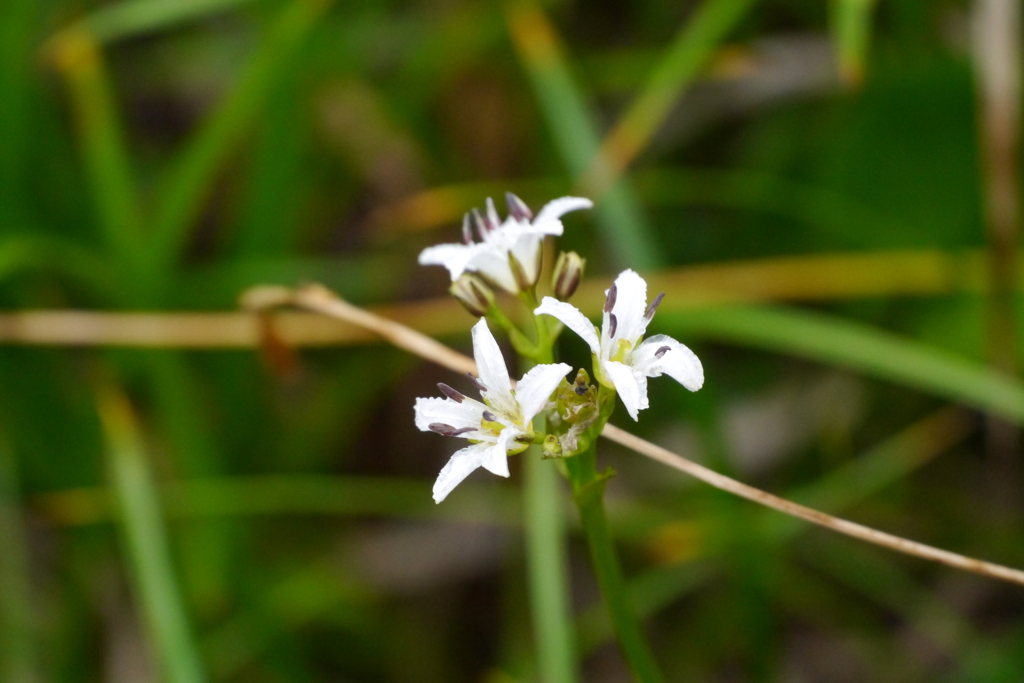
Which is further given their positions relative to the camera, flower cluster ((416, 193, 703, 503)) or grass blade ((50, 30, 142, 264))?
grass blade ((50, 30, 142, 264))

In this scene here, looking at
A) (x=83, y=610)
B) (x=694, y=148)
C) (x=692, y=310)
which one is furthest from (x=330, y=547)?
(x=694, y=148)

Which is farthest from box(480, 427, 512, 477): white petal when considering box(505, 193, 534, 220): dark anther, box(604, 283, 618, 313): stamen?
box(505, 193, 534, 220): dark anther

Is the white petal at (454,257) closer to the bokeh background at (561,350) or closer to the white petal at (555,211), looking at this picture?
the white petal at (555,211)

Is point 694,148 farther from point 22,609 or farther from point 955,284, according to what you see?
point 22,609

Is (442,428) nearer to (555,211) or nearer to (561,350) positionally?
(555,211)

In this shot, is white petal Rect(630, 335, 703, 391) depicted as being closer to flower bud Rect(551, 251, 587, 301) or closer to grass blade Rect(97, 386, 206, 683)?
flower bud Rect(551, 251, 587, 301)

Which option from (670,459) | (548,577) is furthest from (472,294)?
(548,577)

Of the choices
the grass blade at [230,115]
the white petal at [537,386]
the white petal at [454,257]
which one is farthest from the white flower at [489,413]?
the grass blade at [230,115]
